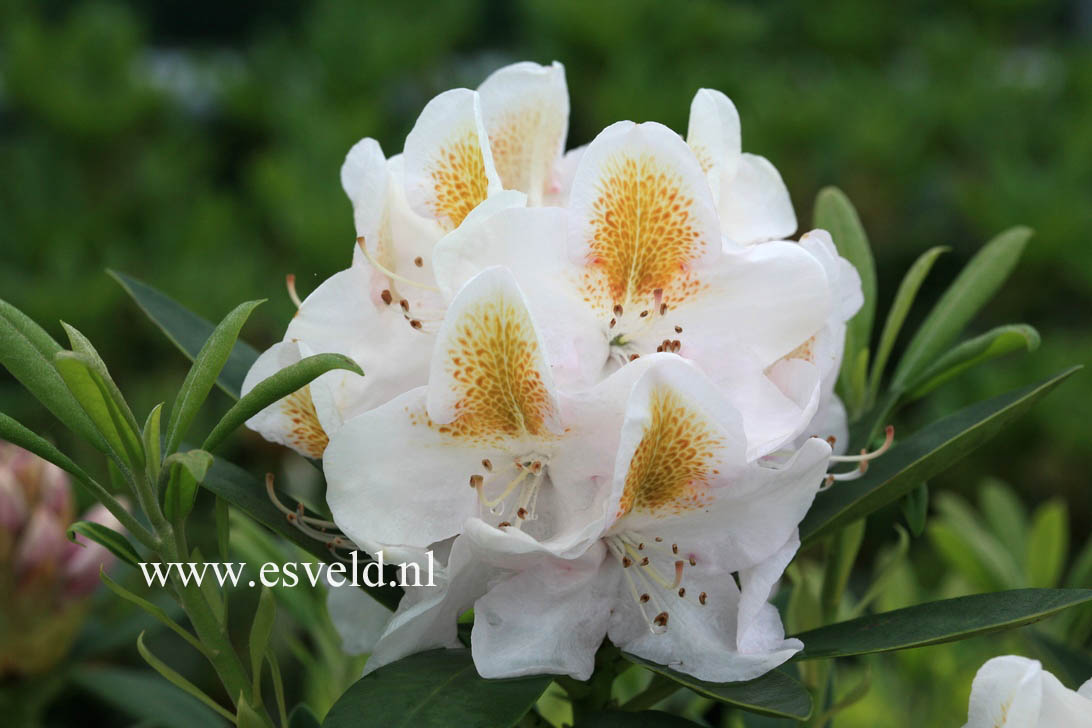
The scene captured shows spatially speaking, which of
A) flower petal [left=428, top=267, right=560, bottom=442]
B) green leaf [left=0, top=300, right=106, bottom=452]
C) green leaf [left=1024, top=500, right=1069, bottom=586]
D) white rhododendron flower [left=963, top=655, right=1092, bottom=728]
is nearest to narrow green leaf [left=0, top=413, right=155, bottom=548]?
green leaf [left=0, top=300, right=106, bottom=452]

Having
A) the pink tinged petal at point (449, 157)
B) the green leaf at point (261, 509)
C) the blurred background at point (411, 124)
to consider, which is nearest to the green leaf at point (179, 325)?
the green leaf at point (261, 509)

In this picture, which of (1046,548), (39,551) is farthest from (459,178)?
(1046,548)

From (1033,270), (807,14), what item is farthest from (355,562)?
(807,14)

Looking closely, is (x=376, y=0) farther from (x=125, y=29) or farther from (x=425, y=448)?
(x=425, y=448)

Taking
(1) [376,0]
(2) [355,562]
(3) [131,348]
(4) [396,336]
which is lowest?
(3) [131,348]

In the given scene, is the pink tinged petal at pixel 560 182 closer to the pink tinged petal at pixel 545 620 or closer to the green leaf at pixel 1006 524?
the pink tinged petal at pixel 545 620

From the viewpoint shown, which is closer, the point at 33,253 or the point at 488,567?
the point at 488,567

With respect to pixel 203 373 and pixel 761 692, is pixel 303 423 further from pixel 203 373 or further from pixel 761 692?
pixel 761 692
